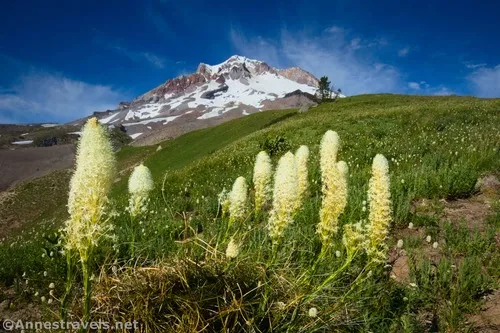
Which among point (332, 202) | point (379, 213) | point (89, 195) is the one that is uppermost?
point (89, 195)

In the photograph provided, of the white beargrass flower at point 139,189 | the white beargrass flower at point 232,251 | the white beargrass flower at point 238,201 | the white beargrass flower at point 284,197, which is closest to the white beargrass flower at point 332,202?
the white beargrass flower at point 284,197

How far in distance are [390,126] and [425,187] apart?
16.3m

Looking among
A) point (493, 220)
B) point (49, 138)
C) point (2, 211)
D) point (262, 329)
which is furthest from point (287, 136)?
point (49, 138)

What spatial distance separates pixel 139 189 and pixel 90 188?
2.12 m

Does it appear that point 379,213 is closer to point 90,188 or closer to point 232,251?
point 232,251

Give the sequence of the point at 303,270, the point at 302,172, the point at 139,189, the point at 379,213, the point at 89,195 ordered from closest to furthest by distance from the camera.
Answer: the point at 89,195 → the point at 379,213 → the point at 303,270 → the point at 302,172 → the point at 139,189

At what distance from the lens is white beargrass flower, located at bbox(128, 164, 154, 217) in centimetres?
493

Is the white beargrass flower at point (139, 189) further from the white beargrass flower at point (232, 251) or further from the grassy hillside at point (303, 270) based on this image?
the white beargrass flower at point (232, 251)

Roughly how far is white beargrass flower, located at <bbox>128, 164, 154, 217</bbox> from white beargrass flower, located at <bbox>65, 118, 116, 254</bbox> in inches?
66.2

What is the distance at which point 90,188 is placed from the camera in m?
3.03

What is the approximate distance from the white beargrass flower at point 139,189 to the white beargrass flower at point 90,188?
1.68m

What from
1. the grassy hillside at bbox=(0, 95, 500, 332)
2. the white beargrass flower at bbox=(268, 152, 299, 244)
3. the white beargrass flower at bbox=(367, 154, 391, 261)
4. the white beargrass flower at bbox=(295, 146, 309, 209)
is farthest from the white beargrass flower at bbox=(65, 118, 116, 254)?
the white beargrass flower at bbox=(367, 154, 391, 261)

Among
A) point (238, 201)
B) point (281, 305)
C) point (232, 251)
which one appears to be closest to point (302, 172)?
point (238, 201)

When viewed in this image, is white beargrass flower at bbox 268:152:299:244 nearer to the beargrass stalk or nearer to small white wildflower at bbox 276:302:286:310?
small white wildflower at bbox 276:302:286:310
